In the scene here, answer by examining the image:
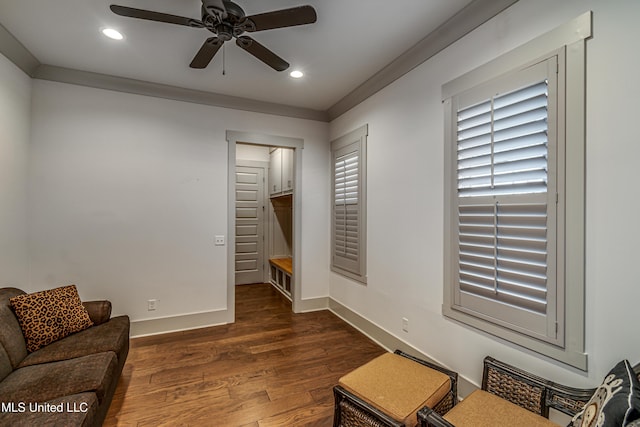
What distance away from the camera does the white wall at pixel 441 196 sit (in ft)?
4.49

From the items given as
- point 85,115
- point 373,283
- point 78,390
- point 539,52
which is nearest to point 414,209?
point 373,283

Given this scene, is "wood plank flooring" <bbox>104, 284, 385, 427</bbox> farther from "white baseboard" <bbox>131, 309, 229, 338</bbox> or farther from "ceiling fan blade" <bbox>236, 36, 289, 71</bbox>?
"ceiling fan blade" <bbox>236, 36, 289, 71</bbox>

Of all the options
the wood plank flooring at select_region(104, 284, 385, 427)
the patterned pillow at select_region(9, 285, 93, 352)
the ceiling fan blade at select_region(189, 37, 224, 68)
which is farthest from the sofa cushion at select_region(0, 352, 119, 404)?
the ceiling fan blade at select_region(189, 37, 224, 68)

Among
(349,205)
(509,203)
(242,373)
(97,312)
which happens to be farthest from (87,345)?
(509,203)

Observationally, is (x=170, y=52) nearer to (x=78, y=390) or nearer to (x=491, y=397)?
(x=78, y=390)

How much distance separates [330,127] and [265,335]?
301 centimetres

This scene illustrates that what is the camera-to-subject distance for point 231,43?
253cm

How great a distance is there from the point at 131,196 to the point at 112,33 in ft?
5.43

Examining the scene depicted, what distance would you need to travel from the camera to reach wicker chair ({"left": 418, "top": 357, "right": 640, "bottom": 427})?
1378 millimetres

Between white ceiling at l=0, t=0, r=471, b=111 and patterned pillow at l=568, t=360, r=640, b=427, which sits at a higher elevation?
white ceiling at l=0, t=0, r=471, b=111

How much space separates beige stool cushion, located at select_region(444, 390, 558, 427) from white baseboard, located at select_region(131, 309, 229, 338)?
9.75 ft

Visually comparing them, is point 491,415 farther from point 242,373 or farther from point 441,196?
point 242,373

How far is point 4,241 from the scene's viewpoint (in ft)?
8.25

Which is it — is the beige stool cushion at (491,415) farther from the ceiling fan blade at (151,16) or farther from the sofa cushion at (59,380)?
the ceiling fan blade at (151,16)
